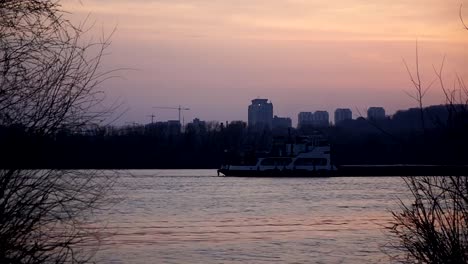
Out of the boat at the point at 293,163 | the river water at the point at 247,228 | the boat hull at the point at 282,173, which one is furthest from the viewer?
the boat at the point at 293,163

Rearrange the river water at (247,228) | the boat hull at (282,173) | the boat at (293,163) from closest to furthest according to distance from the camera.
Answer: the river water at (247,228)
the boat hull at (282,173)
the boat at (293,163)

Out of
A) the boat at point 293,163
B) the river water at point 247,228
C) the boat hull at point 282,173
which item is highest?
the boat at point 293,163

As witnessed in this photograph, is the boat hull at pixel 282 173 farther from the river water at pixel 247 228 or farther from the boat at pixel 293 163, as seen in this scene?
the river water at pixel 247 228

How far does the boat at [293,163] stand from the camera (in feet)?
354

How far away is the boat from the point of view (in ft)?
354

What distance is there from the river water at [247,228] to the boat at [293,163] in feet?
112

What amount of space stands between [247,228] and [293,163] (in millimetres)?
67096

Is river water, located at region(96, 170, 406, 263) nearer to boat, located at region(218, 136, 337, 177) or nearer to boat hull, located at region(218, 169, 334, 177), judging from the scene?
boat hull, located at region(218, 169, 334, 177)

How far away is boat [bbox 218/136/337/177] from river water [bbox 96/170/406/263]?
3412cm

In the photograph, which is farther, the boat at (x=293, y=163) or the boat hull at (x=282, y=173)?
the boat at (x=293, y=163)

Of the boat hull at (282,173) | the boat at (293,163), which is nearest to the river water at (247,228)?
the boat hull at (282,173)

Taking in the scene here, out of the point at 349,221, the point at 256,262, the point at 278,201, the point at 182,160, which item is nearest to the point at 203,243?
the point at 256,262

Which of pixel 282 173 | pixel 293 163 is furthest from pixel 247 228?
pixel 293 163

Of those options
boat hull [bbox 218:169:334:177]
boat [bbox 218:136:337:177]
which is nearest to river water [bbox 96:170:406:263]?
boat hull [bbox 218:169:334:177]
